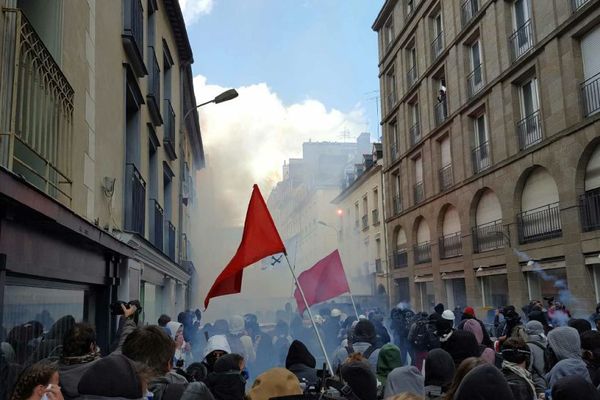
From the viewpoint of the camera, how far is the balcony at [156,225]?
1088 centimetres

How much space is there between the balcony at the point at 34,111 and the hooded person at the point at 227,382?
6.26 ft

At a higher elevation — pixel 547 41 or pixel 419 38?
pixel 419 38

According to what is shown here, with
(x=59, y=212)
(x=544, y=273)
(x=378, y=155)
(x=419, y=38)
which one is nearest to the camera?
(x=59, y=212)

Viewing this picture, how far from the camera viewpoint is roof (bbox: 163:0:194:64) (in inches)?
572

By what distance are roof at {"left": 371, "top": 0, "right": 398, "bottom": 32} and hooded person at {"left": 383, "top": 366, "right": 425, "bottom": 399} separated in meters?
27.4

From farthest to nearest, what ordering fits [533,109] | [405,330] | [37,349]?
[533,109] < [405,330] < [37,349]

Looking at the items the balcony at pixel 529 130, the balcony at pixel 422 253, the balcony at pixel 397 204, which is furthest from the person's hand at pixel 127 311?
the balcony at pixel 397 204

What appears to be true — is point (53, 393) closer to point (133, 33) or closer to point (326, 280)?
point (133, 33)

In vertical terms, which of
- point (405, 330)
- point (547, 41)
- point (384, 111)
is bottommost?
point (405, 330)

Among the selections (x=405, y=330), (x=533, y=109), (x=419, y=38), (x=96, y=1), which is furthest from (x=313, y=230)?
(x=96, y=1)

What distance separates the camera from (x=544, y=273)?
1504 cm

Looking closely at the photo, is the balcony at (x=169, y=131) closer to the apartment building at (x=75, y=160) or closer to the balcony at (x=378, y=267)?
the apartment building at (x=75, y=160)

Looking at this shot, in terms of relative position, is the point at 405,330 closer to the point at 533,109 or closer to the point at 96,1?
the point at 96,1

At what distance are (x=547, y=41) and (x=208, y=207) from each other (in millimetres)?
19027
